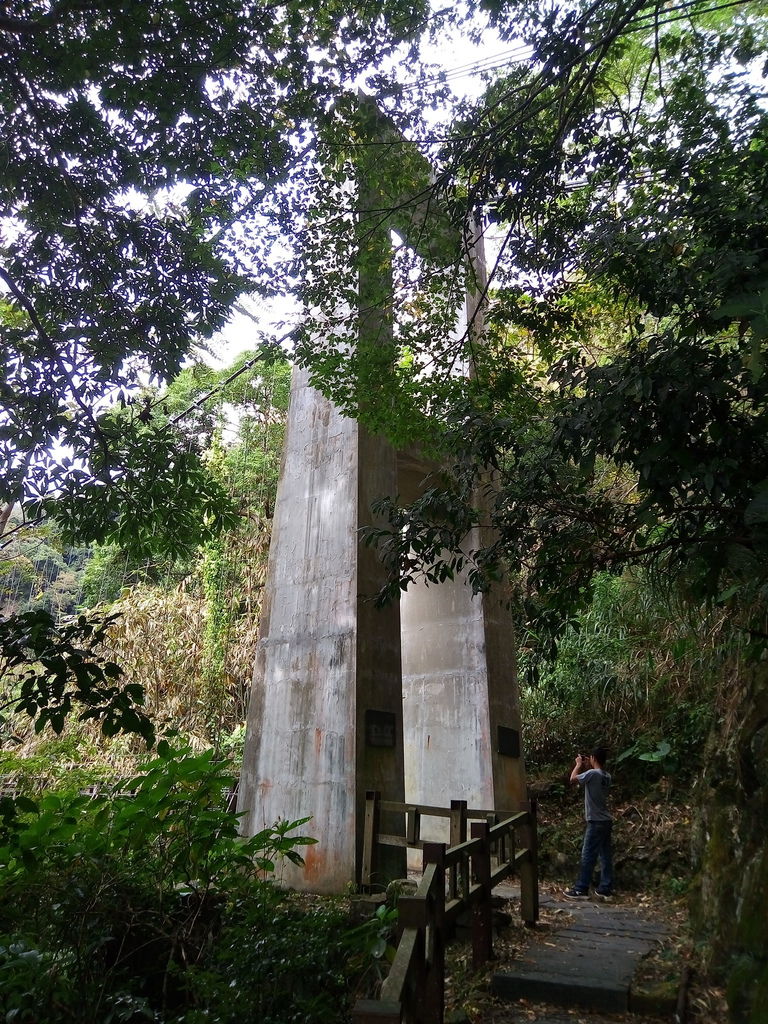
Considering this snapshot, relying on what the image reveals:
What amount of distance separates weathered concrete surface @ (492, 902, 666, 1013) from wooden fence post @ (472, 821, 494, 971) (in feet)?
0.64

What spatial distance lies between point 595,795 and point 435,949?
4.15 metres

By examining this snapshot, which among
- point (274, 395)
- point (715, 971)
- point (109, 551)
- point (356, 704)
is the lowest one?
point (715, 971)

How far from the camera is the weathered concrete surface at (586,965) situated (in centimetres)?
448

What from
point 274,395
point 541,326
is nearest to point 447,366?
point 541,326

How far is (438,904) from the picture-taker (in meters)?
3.74

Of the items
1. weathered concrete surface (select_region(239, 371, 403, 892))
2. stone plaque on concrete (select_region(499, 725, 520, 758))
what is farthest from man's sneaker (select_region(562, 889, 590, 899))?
weathered concrete surface (select_region(239, 371, 403, 892))

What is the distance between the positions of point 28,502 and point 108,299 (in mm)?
1483

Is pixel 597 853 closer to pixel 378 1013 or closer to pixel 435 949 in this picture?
pixel 435 949

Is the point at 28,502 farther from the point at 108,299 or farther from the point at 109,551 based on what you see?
the point at 109,551

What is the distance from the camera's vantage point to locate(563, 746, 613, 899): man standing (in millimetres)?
7242

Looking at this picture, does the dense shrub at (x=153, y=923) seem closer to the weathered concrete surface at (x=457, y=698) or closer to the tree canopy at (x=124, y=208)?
the tree canopy at (x=124, y=208)

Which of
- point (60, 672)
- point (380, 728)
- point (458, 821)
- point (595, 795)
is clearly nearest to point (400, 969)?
point (60, 672)

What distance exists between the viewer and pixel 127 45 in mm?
4289

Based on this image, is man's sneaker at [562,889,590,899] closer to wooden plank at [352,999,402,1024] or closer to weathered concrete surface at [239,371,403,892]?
weathered concrete surface at [239,371,403,892]
